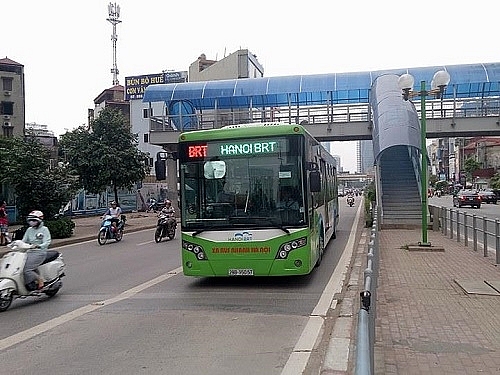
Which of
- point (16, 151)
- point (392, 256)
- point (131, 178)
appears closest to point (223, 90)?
point (131, 178)

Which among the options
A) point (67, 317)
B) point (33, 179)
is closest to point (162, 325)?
point (67, 317)

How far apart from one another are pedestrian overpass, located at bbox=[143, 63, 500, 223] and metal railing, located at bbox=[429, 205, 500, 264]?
2293 mm

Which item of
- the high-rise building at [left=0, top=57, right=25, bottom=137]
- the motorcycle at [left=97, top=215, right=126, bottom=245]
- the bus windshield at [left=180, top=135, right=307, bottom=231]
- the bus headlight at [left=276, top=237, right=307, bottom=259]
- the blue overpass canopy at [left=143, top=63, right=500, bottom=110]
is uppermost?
the high-rise building at [left=0, top=57, right=25, bottom=137]

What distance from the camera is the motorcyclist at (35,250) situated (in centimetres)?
921

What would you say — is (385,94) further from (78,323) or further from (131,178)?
(78,323)

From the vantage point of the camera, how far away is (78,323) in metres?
8.01

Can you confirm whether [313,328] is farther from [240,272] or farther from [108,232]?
[108,232]

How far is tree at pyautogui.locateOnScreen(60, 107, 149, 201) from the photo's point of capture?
2883 cm

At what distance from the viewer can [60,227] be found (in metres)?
22.0

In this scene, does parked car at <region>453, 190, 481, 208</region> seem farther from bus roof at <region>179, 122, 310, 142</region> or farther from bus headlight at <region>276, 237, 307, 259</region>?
bus headlight at <region>276, 237, 307, 259</region>

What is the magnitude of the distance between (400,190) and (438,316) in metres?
19.8

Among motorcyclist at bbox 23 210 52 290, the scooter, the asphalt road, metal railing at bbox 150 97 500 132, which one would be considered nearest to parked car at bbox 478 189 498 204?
metal railing at bbox 150 97 500 132

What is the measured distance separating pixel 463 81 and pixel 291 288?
1119 inches

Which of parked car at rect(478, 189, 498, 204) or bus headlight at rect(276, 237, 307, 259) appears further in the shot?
parked car at rect(478, 189, 498, 204)
